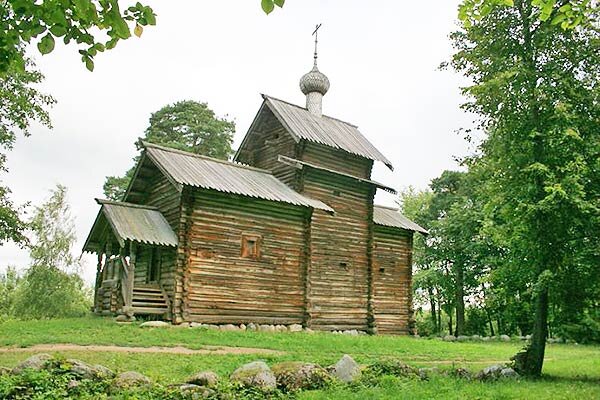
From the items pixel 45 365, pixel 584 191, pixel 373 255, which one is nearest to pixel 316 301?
pixel 373 255

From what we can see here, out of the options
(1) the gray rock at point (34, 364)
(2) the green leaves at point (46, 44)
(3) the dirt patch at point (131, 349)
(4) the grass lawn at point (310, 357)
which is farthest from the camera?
(3) the dirt patch at point (131, 349)

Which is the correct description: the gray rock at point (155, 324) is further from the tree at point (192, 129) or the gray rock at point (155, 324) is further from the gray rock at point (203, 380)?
the tree at point (192, 129)

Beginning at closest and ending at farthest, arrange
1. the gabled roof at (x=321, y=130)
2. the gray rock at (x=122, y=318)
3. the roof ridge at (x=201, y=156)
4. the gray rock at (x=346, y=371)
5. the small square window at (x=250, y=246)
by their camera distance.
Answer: the gray rock at (x=346, y=371) → the gray rock at (x=122, y=318) → the small square window at (x=250, y=246) → the roof ridge at (x=201, y=156) → the gabled roof at (x=321, y=130)

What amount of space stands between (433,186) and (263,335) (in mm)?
28343

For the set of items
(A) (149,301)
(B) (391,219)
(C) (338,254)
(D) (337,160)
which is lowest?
(A) (149,301)

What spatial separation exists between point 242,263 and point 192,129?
21.9m

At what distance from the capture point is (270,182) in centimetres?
2509

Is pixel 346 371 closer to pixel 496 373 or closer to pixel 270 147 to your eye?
pixel 496 373

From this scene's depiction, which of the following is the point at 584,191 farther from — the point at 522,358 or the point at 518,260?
the point at 522,358

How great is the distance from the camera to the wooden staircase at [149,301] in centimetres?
1966

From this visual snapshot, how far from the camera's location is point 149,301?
2014cm

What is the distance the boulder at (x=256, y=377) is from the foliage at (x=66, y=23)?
672 cm

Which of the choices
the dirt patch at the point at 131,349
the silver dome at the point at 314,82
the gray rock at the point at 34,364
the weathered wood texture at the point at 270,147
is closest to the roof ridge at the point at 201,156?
the weathered wood texture at the point at 270,147

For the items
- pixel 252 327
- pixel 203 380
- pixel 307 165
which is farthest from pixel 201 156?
pixel 203 380
